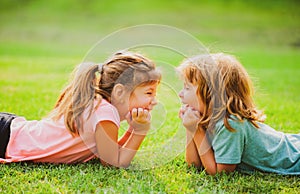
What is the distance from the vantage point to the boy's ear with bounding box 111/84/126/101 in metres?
2.78

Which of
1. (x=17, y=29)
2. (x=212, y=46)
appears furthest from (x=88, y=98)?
(x=17, y=29)

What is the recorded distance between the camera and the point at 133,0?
25.1 m

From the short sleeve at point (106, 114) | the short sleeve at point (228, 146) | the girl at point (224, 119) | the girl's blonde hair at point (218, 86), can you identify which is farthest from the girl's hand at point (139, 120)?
the short sleeve at point (228, 146)

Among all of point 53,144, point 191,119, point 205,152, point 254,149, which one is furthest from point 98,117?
point 254,149

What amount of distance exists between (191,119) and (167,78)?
0.32 metres

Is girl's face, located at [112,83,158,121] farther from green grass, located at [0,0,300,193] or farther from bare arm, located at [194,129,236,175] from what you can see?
bare arm, located at [194,129,236,175]

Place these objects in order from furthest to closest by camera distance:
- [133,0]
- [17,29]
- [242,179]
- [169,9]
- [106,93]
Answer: [133,0] < [169,9] < [17,29] < [106,93] < [242,179]

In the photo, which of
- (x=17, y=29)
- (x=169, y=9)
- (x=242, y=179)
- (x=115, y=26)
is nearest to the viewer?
(x=242, y=179)

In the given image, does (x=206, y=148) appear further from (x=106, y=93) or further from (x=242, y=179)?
(x=106, y=93)

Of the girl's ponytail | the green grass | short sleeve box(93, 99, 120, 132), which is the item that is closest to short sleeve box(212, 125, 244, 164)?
the green grass

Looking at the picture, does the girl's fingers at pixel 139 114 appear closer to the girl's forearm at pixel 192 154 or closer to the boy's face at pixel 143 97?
the boy's face at pixel 143 97

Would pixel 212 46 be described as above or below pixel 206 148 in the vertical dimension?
above

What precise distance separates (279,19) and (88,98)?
19.9m

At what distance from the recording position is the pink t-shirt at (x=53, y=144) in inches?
109
